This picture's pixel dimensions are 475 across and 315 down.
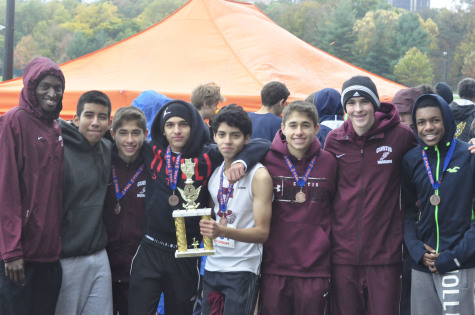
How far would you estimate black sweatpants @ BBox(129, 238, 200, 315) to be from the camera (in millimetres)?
3893

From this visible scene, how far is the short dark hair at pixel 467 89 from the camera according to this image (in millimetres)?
7639

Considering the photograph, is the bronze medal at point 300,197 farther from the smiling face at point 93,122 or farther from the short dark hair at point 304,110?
the smiling face at point 93,122

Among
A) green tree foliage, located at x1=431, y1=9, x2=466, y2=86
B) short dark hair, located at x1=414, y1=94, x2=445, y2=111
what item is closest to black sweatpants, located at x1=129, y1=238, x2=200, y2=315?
short dark hair, located at x1=414, y1=94, x2=445, y2=111

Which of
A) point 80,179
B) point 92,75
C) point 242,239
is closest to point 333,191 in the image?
point 242,239

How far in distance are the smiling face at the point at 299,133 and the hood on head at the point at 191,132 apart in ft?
2.15

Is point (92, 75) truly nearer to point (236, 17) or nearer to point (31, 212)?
point (236, 17)

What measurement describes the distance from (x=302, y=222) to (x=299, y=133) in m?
0.64

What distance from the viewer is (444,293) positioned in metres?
3.68

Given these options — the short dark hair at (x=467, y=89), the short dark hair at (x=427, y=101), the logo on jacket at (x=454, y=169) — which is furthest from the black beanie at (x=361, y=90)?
the short dark hair at (x=467, y=89)

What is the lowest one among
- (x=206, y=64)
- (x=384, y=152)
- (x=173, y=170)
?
(x=173, y=170)

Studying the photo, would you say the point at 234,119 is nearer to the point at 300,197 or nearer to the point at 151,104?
the point at 300,197

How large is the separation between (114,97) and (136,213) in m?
4.07

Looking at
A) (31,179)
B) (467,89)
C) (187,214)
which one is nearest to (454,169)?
(187,214)

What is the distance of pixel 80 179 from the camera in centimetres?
385
